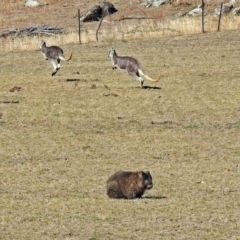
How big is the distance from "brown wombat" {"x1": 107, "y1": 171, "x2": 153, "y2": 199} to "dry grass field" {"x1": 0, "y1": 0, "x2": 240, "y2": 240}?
0.57ft

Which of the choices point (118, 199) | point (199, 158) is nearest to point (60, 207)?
point (118, 199)

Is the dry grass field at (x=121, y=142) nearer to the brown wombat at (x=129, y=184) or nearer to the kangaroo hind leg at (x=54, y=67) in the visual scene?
the brown wombat at (x=129, y=184)

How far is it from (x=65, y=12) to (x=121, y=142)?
40.2 meters

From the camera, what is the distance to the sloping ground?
55.8 m

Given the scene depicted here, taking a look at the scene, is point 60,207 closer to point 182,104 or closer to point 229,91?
point 182,104

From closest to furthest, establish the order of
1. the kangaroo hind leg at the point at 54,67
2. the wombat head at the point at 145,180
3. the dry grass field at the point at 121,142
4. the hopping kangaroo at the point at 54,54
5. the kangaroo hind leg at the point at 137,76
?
the dry grass field at the point at 121,142 < the wombat head at the point at 145,180 < the kangaroo hind leg at the point at 137,76 < the hopping kangaroo at the point at 54,54 < the kangaroo hind leg at the point at 54,67

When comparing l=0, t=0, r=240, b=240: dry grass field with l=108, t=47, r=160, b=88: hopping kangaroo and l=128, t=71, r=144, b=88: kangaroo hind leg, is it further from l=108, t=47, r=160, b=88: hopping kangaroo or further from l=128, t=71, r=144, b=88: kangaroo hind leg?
l=108, t=47, r=160, b=88: hopping kangaroo

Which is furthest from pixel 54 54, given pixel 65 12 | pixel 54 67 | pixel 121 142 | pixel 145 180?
pixel 65 12

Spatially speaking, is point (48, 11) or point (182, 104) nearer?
point (182, 104)

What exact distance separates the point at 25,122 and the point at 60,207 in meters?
9.61

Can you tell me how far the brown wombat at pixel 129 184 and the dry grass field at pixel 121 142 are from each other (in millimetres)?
173

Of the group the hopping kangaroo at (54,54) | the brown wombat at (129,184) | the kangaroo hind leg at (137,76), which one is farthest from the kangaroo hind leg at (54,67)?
the brown wombat at (129,184)

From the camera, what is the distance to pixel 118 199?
14.7 m

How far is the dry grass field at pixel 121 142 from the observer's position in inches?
526
